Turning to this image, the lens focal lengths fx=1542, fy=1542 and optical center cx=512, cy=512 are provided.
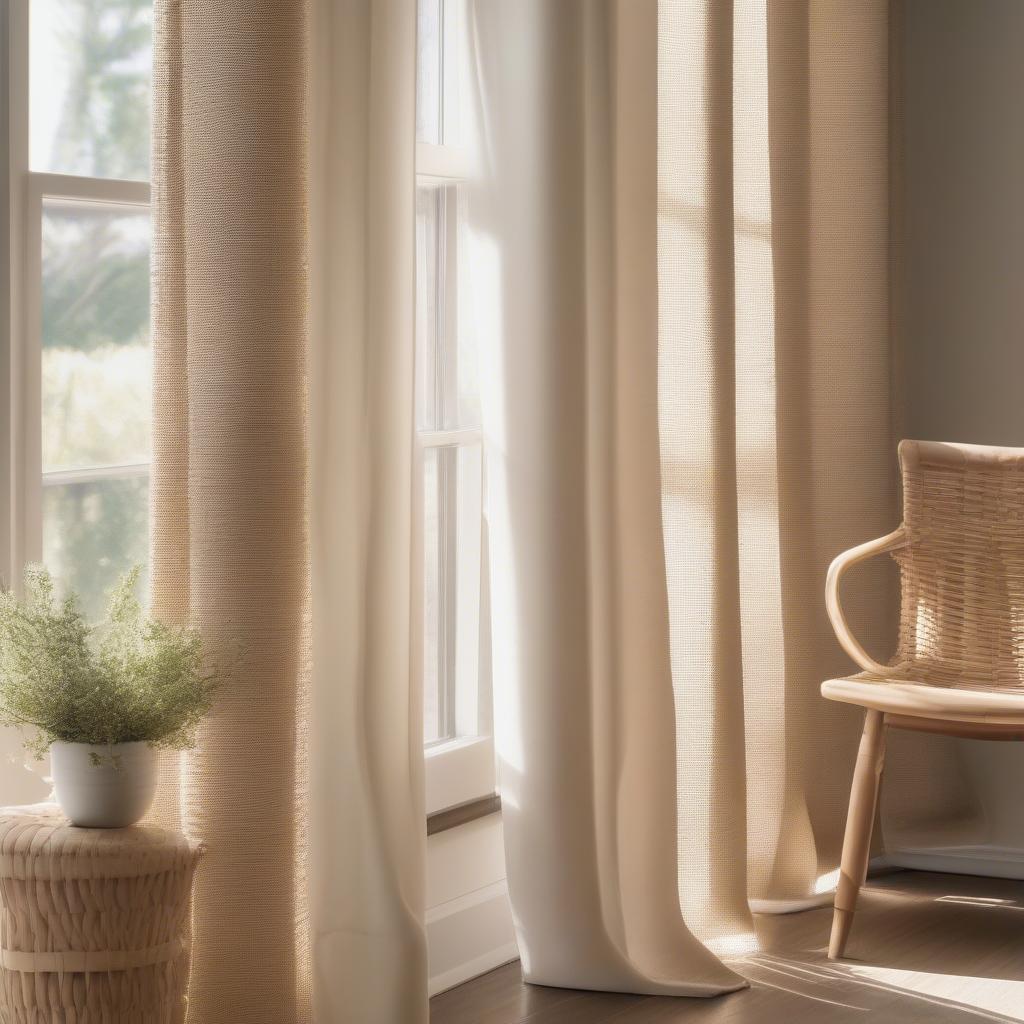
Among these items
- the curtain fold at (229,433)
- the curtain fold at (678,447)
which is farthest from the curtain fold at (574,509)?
the curtain fold at (229,433)

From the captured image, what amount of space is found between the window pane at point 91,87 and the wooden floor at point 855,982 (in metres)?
1.34

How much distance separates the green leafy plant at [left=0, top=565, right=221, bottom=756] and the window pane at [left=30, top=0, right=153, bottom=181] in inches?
21.1

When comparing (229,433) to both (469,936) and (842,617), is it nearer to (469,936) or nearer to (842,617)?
(469,936)

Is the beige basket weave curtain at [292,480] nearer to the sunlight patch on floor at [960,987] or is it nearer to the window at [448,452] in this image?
the window at [448,452]

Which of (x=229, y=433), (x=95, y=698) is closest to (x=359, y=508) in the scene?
(x=229, y=433)

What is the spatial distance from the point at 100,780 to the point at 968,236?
2513mm

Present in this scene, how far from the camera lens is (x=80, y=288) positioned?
196 cm

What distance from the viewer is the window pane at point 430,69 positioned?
2639 mm

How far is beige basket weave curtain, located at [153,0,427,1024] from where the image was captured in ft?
6.18

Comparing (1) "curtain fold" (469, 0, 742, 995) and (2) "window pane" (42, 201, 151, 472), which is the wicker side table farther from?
(1) "curtain fold" (469, 0, 742, 995)

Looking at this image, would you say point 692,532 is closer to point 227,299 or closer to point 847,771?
point 847,771

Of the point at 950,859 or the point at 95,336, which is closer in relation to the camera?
the point at 95,336

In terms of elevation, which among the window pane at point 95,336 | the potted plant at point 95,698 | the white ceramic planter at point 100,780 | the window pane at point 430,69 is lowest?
the white ceramic planter at point 100,780

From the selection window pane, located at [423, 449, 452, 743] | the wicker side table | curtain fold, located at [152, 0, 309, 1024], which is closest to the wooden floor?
window pane, located at [423, 449, 452, 743]
